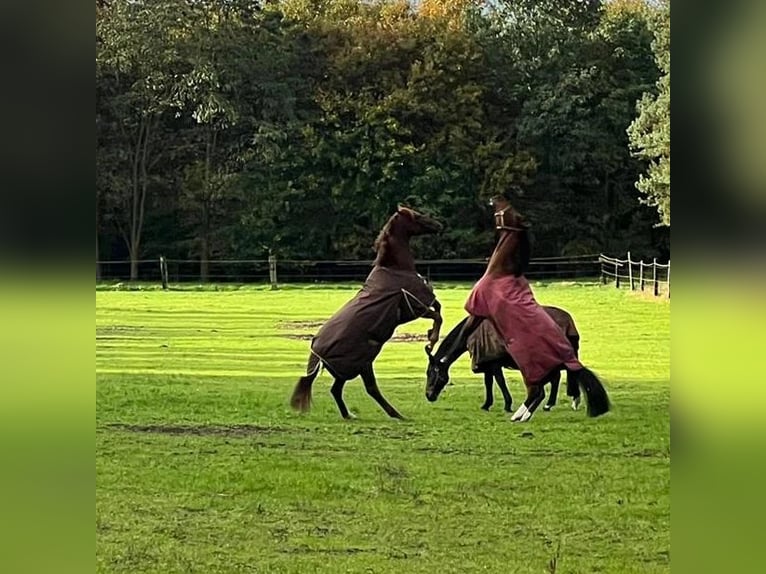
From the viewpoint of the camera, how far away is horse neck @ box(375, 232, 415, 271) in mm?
4301

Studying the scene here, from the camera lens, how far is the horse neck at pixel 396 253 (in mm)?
4301

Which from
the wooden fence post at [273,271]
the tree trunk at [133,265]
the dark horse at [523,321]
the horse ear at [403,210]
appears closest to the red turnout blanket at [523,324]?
the dark horse at [523,321]

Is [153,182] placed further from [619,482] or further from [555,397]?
[619,482]

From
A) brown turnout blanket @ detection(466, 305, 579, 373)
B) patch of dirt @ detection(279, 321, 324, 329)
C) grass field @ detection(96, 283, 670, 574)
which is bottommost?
grass field @ detection(96, 283, 670, 574)

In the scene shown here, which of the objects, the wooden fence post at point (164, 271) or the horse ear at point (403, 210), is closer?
the horse ear at point (403, 210)

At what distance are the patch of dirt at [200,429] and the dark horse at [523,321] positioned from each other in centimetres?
96

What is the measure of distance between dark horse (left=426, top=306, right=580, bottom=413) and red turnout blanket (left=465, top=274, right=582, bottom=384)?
3 cm

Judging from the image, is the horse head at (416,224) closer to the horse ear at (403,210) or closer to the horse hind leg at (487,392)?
the horse ear at (403,210)

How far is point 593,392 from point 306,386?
112 centimetres

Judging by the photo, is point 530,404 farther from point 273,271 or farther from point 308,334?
point 273,271

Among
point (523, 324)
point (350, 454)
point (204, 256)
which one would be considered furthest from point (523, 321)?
point (204, 256)

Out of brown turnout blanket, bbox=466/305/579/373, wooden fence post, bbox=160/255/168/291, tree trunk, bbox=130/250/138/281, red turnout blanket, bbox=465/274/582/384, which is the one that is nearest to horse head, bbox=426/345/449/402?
brown turnout blanket, bbox=466/305/579/373

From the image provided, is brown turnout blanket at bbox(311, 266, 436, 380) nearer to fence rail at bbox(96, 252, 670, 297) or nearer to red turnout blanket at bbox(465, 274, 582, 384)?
fence rail at bbox(96, 252, 670, 297)
